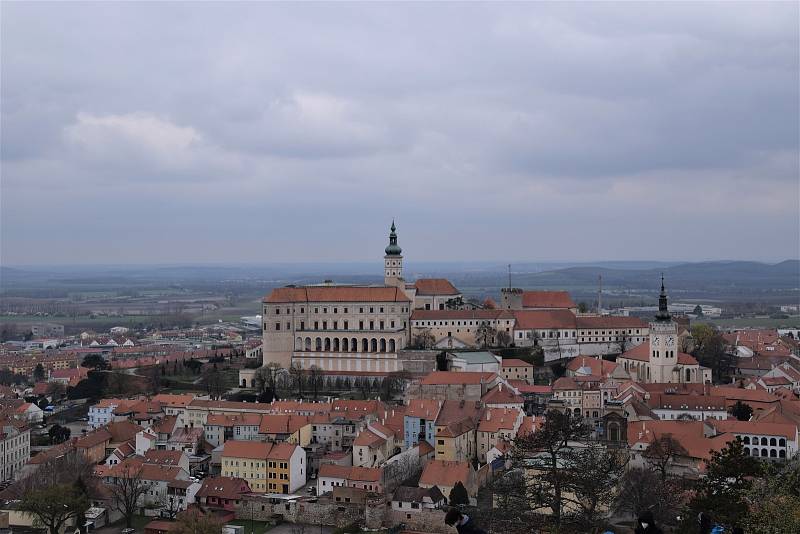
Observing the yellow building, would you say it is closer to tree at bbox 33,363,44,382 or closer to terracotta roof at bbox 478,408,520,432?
terracotta roof at bbox 478,408,520,432

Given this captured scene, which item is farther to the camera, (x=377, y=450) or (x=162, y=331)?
(x=162, y=331)

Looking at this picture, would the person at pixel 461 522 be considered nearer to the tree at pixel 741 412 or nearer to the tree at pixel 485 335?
the tree at pixel 741 412

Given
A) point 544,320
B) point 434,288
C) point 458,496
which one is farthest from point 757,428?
point 434,288

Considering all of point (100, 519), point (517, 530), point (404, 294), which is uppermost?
point (404, 294)

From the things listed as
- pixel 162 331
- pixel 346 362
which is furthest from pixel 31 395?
pixel 162 331

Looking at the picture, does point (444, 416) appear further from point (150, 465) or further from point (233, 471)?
point (150, 465)

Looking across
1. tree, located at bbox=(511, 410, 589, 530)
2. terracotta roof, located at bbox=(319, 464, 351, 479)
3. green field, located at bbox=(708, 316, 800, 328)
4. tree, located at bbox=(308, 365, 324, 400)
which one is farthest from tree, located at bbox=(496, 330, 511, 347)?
green field, located at bbox=(708, 316, 800, 328)
